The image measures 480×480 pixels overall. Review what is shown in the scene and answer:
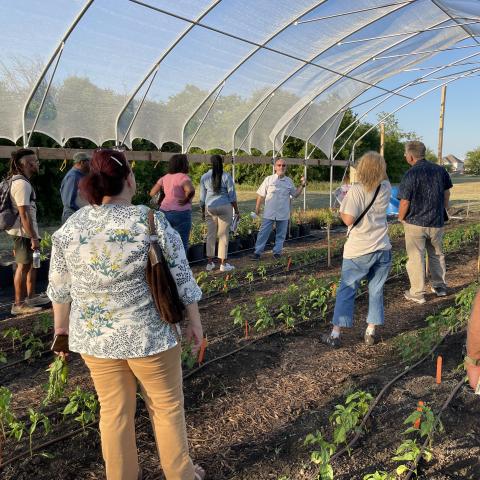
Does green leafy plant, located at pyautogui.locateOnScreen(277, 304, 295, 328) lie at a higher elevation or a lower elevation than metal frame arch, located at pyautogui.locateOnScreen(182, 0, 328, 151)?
lower

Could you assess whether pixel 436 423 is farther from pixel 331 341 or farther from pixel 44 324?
pixel 44 324

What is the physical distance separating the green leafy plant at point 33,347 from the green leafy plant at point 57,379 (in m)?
0.87

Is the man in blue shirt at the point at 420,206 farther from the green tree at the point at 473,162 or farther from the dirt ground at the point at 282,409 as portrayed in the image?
the green tree at the point at 473,162

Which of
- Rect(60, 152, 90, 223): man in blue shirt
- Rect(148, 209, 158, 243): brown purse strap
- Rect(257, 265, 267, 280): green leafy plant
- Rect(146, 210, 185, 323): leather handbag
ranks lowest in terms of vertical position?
Rect(257, 265, 267, 280): green leafy plant

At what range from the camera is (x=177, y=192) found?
5285mm

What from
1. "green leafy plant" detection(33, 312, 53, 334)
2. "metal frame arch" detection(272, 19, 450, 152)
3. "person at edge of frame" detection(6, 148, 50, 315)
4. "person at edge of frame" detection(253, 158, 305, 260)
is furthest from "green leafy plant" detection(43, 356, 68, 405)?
"metal frame arch" detection(272, 19, 450, 152)

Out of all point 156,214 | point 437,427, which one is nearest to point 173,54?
point 156,214

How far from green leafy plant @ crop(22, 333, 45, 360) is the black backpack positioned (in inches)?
46.0

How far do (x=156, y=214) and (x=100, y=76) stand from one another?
494 cm

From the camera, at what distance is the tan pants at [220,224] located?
6191 millimetres

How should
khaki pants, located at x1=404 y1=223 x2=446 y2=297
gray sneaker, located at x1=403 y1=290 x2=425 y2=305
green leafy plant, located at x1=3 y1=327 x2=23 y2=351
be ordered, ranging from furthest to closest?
gray sneaker, located at x1=403 y1=290 x2=425 y2=305 → khaki pants, located at x1=404 y1=223 x2=446 y2=297 → green leafy plant, located at x1=3 y1=327 x2=23 y2=351

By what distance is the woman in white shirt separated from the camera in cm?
345

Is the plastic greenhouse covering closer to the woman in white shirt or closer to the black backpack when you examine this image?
the black backpack

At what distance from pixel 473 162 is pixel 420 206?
63.2 m
